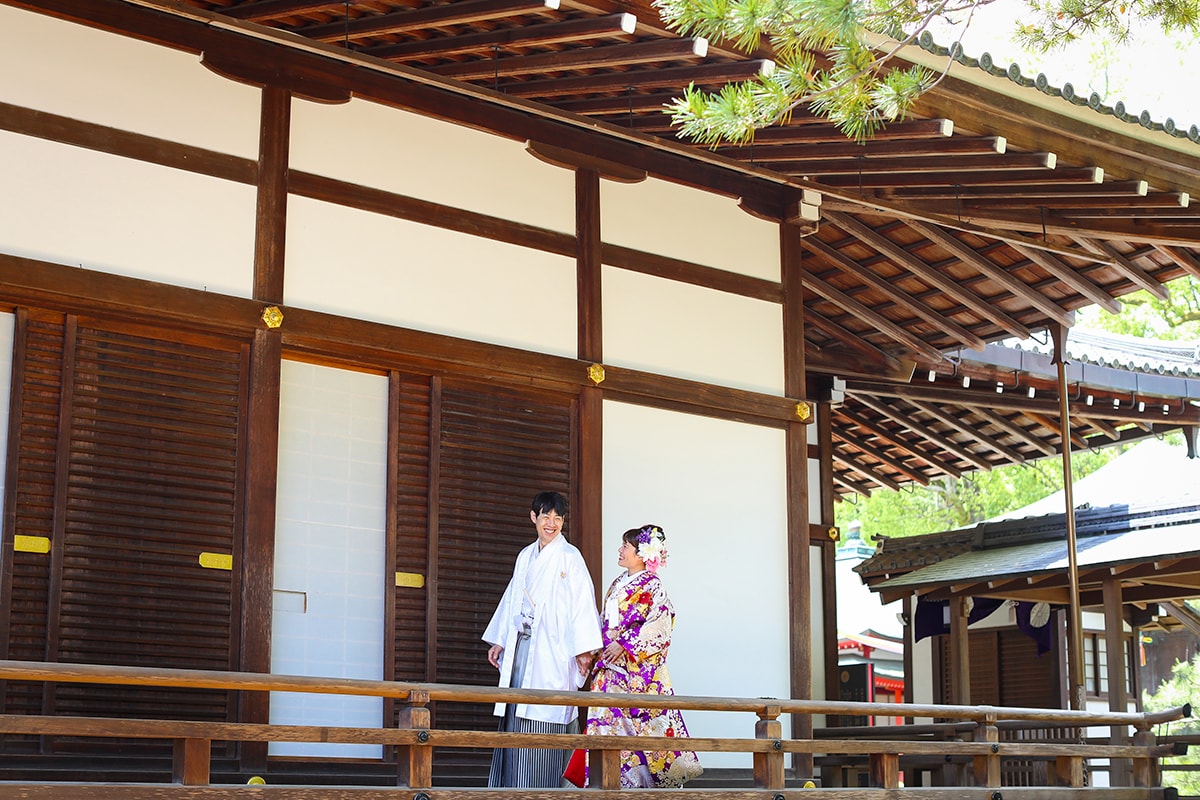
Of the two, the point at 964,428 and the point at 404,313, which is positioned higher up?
the point at 964,428

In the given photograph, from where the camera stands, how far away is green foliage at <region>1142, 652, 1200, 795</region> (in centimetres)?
1509

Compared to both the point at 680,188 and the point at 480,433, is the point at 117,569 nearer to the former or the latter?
the point at 480,433

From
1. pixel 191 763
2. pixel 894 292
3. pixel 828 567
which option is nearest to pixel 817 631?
pixel 828 567

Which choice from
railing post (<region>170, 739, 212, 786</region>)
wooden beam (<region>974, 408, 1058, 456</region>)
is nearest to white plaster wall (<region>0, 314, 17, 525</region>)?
railing post (<region>170, 739, 212, 786</region>)

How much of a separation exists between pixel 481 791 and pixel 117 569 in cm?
180

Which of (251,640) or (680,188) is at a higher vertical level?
(680,188)

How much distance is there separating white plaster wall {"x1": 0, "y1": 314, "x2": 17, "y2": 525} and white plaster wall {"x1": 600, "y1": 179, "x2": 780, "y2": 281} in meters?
3.02

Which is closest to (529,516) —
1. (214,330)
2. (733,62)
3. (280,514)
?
(280,514)

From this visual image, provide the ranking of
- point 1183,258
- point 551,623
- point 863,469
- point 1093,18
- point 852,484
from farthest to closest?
point 852,484 → point 863,469 → point 1183,258 → point 551,623 → point 1093,18

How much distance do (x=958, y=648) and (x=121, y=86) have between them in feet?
29.4

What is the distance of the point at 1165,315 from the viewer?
76.8 ft

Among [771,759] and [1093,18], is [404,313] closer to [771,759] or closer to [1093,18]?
[771,759]

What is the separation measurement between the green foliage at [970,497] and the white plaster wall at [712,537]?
17224 millimetres

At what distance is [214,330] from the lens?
19.4ft
